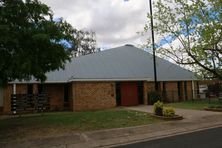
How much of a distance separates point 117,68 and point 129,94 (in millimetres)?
2935

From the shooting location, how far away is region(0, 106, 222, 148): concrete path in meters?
10.8

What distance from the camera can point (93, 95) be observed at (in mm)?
24703

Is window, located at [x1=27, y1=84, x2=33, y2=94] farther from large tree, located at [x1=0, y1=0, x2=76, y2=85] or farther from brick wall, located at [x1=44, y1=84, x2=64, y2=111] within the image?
large tree, located at [x1=0, y1=0, x2=76, y2=85]

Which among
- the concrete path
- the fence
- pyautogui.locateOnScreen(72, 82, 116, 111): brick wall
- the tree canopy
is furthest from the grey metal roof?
the concrete path

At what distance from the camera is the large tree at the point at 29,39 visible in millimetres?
12403

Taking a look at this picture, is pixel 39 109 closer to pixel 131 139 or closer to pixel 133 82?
pixel 133 82

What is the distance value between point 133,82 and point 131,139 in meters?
16.0

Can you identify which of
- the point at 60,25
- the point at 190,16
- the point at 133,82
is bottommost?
the point at 133,82

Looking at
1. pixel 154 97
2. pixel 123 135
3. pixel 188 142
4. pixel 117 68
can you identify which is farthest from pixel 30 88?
pixel 188 142

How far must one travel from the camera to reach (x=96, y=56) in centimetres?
2978

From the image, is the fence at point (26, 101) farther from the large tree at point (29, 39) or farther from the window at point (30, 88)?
the large tree at point (29, 39)

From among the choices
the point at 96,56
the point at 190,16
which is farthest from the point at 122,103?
the point at 190,16

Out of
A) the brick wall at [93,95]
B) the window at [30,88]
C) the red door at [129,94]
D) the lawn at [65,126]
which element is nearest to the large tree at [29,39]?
the lawn at [65,126]

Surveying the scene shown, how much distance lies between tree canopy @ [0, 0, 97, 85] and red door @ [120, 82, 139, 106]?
13.1m
